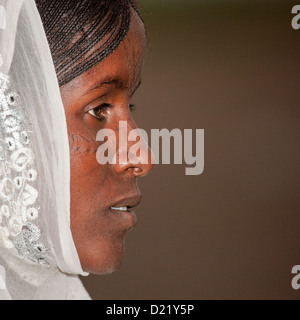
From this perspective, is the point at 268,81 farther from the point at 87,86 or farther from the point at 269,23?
the point at 87,86

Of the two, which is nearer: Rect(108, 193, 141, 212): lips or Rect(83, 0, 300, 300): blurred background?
Rect(108, 193, 141, 212): lips

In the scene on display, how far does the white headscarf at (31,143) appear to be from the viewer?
29.0 inches

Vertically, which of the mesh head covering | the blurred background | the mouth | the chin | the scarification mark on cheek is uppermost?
the blurred background

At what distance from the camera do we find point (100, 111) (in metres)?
0.81

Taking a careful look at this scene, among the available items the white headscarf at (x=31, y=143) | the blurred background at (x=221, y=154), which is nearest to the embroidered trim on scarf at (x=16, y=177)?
the white headscarf at (x=31, y=143)

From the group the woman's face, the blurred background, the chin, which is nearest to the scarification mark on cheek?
the woman's face

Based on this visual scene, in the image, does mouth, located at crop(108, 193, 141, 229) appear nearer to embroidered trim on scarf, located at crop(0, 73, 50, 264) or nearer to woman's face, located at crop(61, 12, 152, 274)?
woman's face, located at crop(61, 12, 152, 274)

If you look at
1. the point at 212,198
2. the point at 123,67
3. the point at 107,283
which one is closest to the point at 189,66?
the point at 212,198

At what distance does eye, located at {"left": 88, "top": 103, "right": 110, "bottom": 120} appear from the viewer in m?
0.79

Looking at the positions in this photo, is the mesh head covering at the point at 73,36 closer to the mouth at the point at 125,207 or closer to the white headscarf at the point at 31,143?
the white headscarf at the point at 31,143

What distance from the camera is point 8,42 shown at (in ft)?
2.45

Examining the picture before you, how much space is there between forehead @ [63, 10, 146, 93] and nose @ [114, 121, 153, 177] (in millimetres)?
69

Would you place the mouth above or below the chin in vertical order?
above

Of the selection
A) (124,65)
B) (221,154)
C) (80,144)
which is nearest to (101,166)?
(80,144)
